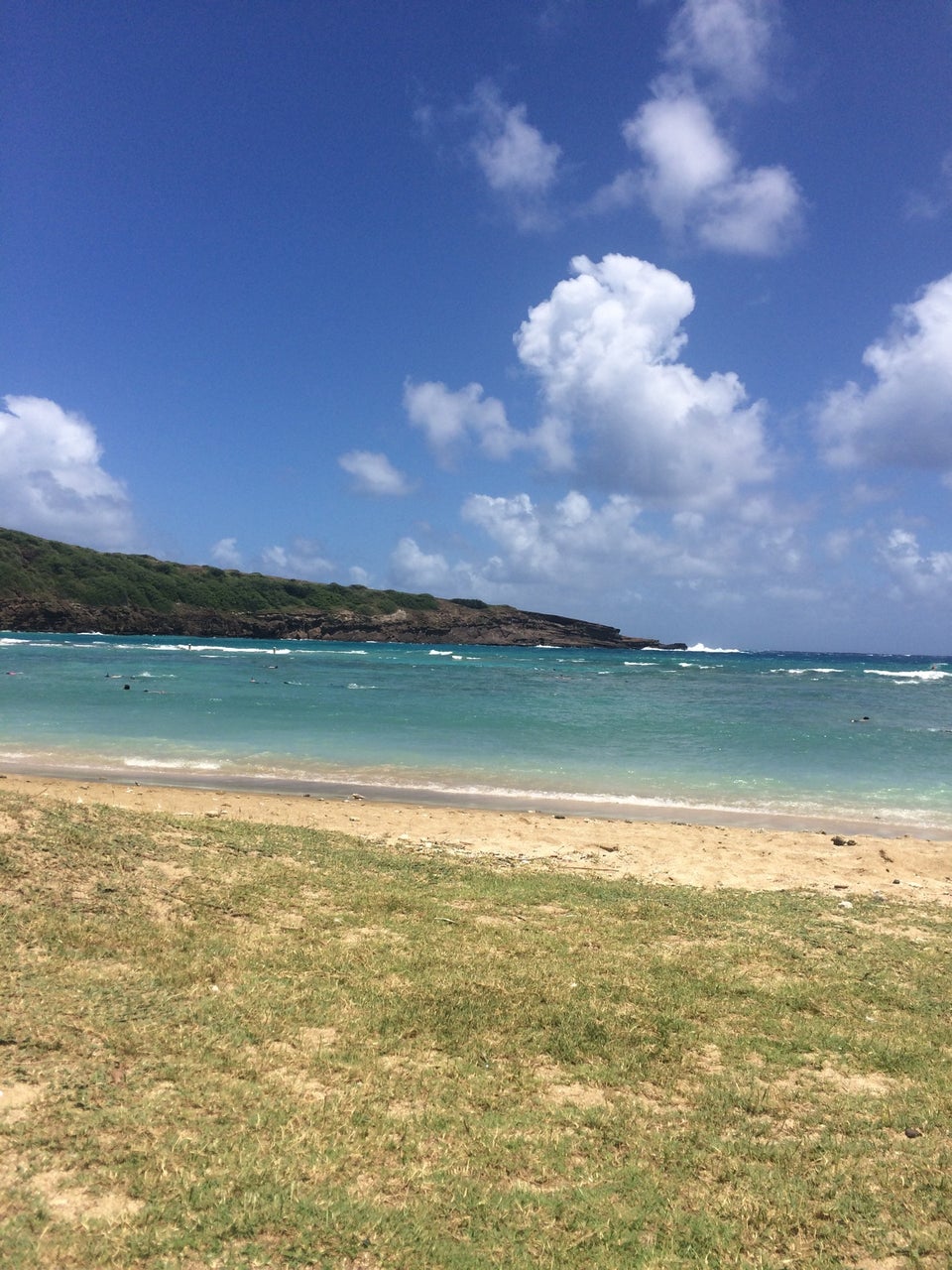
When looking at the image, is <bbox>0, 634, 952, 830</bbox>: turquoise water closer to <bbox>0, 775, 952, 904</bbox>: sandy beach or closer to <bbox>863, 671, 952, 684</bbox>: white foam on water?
<bbox>0, 775, 952, 904</bbox>: sandy beach

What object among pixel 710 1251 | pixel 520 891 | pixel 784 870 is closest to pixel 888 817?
pixel 784 870

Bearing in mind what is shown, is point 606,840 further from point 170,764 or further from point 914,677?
point 914,677

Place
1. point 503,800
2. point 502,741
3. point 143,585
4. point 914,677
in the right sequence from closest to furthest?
point 503,800, point 502,741, point 914,677, point 143,585

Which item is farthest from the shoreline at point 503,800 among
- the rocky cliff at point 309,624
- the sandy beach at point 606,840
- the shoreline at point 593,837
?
the rocky cliff at point 309,624

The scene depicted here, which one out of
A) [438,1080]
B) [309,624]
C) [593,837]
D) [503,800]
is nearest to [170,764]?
[503,800]

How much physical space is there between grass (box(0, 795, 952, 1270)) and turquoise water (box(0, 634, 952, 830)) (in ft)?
36.3

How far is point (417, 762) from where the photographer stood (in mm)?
24109

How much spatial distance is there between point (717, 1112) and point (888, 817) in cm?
1650

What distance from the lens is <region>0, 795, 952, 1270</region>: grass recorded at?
13.3 feet

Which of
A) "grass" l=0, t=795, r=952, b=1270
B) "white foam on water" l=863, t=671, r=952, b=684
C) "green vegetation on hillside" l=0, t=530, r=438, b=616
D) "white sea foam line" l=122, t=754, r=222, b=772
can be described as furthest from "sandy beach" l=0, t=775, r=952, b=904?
"green vegetation on hillside" l=0, t=530, r=438, b=616

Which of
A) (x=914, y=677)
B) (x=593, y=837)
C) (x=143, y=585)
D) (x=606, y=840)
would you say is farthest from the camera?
(x=143, y=585)

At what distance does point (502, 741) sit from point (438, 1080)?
2390 cm

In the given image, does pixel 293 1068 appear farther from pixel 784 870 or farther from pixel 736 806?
pixel 736 806

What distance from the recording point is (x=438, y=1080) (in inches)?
218
